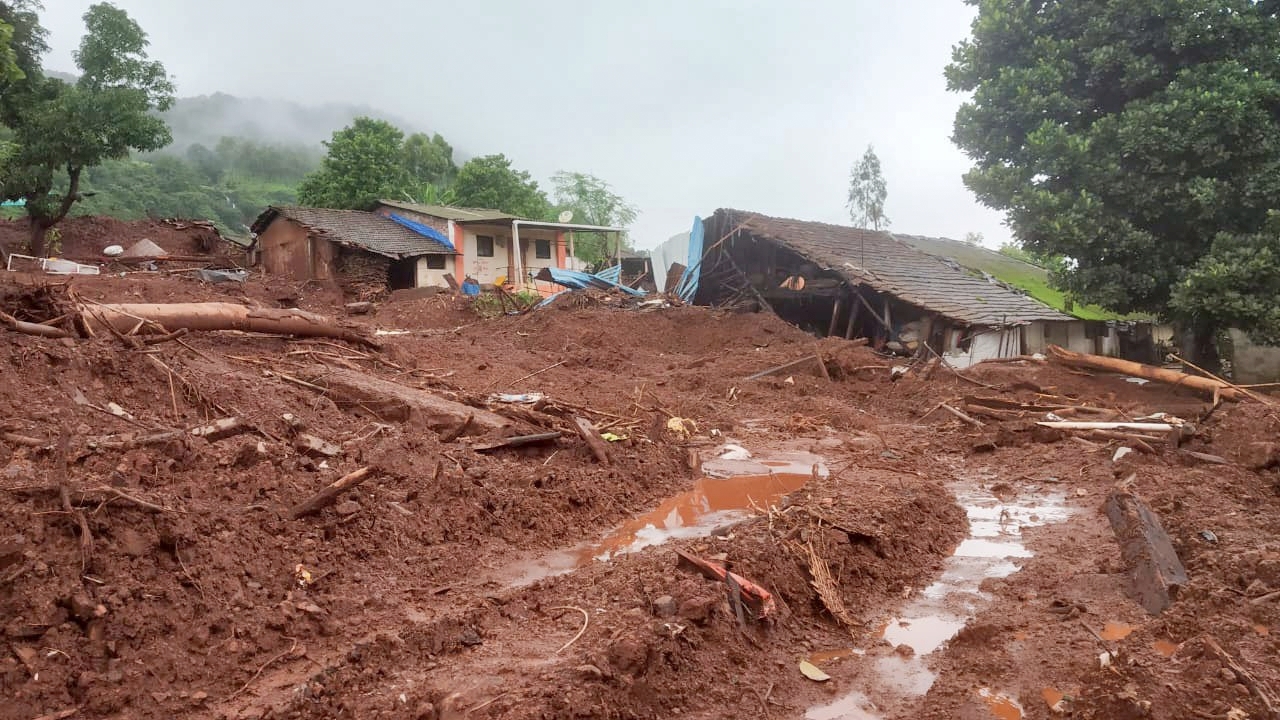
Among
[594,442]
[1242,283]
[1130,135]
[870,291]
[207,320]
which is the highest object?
[1130,135]

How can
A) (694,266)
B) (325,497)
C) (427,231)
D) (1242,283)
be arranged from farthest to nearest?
1. (427,231)
2. (694,266)
3. (1242,283)
4. (325,497)

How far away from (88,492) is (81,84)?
23401 millimetres

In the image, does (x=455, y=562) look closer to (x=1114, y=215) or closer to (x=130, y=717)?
(x=130, y=717)

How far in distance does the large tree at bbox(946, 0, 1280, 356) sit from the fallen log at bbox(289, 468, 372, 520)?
14.3 m

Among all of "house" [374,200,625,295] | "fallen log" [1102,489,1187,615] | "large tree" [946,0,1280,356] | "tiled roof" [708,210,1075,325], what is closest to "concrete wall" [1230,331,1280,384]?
"large tree" [946,0,1280,356]

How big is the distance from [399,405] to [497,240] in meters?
24.9

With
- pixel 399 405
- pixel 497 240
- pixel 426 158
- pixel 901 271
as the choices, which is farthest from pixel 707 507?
pixel 426 158

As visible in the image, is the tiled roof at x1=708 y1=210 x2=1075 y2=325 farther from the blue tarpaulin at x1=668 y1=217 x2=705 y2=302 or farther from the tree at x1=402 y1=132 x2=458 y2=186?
the tree at x1=402 y1=132 x2=458 y2=186

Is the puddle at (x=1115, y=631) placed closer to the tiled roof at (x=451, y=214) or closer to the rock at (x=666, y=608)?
the rock at (x=666, y=608)

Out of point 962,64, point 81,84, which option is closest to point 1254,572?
point 962,64

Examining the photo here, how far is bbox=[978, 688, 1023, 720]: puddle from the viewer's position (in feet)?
11.1

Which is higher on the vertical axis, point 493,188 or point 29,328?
point 493,188

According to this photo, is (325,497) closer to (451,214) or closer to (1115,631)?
(1115,631)

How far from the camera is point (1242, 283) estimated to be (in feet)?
43.5
